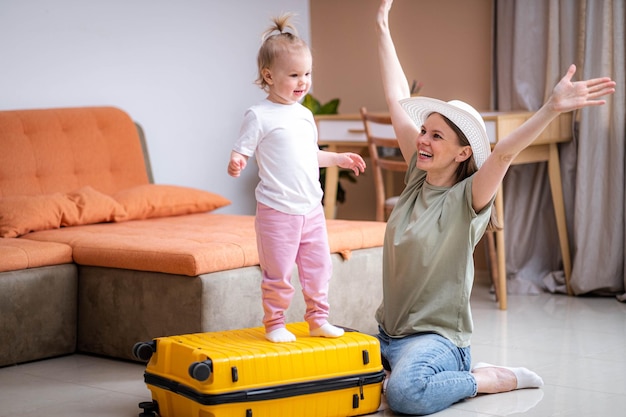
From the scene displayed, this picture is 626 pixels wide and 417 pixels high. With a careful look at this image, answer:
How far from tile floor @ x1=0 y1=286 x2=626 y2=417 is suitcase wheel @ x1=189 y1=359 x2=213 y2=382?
15.4 inches

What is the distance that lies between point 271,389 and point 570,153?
2.50 meters

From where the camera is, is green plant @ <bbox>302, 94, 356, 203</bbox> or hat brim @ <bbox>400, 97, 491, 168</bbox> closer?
hat brim @ <bbox>400, 97, 491, 168</bbox>

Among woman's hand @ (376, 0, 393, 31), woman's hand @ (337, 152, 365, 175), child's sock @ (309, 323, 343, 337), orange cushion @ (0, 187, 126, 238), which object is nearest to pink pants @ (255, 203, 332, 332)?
child's sock @ (309, 323, 343, 337)

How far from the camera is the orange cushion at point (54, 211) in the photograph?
11.8 ft

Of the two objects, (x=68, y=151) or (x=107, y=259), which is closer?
(x=107, y=259)

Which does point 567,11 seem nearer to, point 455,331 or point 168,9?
point 168,9

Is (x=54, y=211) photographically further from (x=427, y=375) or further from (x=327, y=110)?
(x=327, y=110)

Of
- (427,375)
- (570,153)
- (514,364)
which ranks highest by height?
(570,153)

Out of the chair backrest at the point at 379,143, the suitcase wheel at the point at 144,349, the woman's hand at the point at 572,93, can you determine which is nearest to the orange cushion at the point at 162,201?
the chair backrest at the point at 379,143

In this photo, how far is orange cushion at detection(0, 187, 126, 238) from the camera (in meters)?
3.61

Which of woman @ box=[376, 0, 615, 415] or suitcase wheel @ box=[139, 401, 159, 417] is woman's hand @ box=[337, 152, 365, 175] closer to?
woman @ box=[376, 0, 615, 415]

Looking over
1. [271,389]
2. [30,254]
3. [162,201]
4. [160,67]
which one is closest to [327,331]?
[271,389]

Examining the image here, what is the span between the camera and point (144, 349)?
259cm

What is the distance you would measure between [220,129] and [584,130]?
69.2 inches
